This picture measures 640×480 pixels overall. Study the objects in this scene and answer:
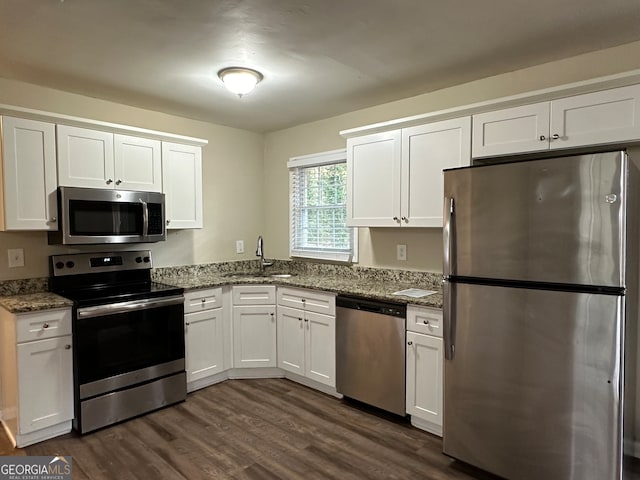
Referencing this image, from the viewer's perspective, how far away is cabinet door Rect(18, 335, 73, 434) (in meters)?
2.45

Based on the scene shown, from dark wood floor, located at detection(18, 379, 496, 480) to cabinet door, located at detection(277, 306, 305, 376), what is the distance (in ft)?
1.19

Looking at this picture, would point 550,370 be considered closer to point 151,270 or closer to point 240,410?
point 240,410

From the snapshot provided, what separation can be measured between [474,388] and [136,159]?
9.46ft

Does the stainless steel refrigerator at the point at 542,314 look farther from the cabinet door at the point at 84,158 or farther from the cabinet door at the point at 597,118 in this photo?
the cabinet door at the point at 84,158

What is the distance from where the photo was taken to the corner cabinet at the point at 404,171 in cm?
272

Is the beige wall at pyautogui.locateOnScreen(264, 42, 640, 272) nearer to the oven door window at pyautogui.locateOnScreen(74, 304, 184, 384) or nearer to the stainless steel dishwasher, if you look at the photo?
the stainless steel dishwasher

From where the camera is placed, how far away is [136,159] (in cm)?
317

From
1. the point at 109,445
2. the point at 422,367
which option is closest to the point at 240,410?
the point at 109,445

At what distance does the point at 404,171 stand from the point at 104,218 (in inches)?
87.6

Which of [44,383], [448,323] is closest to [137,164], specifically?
[44,383]

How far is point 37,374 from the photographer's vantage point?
249cm

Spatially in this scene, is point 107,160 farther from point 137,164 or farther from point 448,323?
point 448,323

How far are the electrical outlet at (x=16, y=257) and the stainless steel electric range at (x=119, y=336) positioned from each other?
0.59 ft

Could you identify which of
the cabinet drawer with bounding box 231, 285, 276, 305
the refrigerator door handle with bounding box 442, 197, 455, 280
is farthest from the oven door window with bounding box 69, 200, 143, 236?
the refrigerator door handle with bounding box 442, 197, 455, 280
